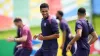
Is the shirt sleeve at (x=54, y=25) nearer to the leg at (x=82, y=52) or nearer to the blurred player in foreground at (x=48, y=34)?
the blurred player in foreground at (x=48, y=34)

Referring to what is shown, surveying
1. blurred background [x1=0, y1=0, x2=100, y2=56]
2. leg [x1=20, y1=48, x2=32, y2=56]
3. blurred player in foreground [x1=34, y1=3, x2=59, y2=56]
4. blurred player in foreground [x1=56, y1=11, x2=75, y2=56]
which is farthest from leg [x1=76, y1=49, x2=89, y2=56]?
blurred background [x1=0, y1=0, x2=100, y2=56]

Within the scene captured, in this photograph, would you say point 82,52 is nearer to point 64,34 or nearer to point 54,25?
point 54,25

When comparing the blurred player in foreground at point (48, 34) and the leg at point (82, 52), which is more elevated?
the blurred player in foreground at point (48, 34)

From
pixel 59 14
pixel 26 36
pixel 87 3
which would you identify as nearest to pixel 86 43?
pixel 26 36

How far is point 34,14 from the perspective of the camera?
58.9 ft

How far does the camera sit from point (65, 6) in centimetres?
1777


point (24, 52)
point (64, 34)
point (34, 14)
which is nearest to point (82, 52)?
point (24, 52)

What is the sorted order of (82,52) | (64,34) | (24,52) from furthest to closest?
(64,34) < (24,52) < (82,52)

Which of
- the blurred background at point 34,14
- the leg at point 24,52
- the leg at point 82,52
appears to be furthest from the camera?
the blurred background at point 34,14

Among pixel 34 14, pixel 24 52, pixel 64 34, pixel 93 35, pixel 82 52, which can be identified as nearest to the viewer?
pixel 82 52

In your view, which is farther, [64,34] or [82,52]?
[64,34]

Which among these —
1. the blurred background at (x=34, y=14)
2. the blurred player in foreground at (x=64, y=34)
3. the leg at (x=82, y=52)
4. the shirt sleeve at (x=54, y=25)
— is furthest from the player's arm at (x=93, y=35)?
the blurred background at (x=34, y=14)

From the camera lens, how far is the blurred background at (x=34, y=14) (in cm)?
1755

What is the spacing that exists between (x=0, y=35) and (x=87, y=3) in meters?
3.78
